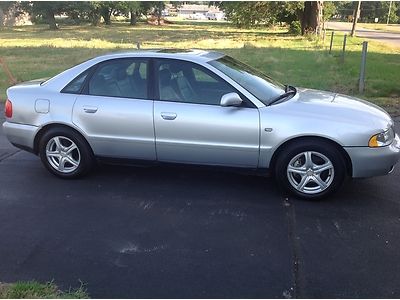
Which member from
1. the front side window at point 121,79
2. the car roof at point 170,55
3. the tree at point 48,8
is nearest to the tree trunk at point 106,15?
the tree at point 48,8

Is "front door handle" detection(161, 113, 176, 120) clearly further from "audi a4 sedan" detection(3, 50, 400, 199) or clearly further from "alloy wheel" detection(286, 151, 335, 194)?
"alloy wheel" detection(286, 151, 335, 194)

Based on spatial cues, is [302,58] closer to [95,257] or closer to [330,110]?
[330,110]

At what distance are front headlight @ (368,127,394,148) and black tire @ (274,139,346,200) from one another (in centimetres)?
31

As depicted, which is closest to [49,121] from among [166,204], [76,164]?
[76,164]

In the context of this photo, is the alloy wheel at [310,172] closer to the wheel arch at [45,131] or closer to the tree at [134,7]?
the wheel arch at [45,131]

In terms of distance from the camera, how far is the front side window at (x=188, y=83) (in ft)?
15.3

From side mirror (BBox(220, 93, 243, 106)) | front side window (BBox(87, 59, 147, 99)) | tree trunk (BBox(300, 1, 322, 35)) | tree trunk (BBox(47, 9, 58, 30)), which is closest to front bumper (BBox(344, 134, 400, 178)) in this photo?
side mirror (BBox(220, 93, 243, 106))

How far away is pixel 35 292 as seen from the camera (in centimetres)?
292

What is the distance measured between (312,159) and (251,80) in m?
1.17

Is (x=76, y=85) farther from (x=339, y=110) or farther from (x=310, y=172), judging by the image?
(x=339, y=110)

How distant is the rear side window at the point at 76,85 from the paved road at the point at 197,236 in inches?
40.7

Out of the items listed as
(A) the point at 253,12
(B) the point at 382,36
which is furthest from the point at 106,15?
(B) the point at 382,36

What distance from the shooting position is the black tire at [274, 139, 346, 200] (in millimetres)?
4352

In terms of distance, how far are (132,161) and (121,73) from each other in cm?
99
